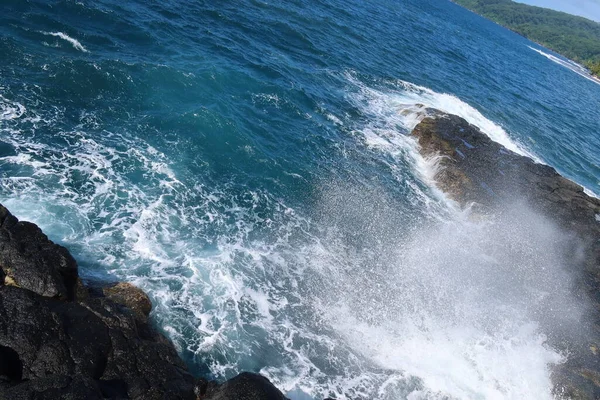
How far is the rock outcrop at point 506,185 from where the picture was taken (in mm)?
27500

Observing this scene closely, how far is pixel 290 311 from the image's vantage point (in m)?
17.9

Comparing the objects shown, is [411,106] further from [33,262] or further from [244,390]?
[33,262]

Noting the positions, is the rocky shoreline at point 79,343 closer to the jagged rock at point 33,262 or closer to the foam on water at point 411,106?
the jagged rock at point 33,262

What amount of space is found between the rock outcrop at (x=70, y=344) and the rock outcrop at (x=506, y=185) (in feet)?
74.1

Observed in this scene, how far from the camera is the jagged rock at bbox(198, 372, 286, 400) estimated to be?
11.2m

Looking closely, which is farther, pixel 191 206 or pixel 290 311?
pixel 191 206

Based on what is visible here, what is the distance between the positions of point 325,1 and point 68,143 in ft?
195

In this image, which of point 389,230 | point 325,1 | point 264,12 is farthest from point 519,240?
point 325,1

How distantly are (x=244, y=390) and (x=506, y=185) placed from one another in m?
28.9

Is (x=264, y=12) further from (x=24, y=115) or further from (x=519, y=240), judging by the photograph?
(x=519, y=240)

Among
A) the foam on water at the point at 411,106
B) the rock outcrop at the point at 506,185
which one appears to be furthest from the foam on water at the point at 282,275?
the foam on water at the point at 411,106

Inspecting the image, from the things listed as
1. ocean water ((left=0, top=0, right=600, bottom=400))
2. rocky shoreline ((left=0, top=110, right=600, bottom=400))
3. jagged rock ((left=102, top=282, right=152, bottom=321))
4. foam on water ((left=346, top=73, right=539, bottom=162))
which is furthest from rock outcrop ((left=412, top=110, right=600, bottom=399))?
jagged rock ((left=102, top=282, right=152, bottom=321))

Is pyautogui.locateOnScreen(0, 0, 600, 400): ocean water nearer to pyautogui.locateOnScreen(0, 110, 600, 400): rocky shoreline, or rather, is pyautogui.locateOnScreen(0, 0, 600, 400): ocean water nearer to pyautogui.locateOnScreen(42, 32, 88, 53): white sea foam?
pyautogui.locateOnScreen(42, 32, 88, 53): white sea foam

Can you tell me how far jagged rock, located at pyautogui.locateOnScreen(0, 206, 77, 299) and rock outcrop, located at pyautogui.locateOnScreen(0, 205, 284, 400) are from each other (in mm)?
27
